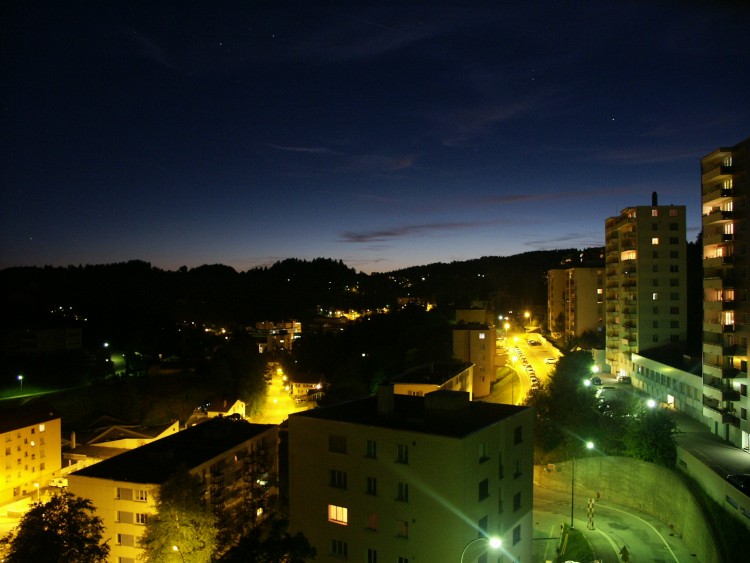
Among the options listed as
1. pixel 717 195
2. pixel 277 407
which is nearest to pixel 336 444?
pixel 717 195

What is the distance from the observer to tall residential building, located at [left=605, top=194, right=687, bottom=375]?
27.0 meters

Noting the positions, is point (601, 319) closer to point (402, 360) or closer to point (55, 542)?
point (402, 360)

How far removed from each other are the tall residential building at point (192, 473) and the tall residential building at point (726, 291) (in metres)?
13.9

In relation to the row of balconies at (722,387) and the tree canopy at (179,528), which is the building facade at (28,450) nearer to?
the tree canopy at (179,528)

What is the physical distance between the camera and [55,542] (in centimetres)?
1046

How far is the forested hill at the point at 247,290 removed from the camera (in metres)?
52.5

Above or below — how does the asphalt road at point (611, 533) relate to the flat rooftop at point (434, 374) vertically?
below

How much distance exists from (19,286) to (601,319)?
173 ft

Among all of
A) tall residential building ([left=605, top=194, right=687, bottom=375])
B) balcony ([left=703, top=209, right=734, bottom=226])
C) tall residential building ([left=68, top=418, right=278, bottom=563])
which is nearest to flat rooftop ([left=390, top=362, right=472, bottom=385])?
tall residential building ([left=68, top=418, right=278, bottom=563])

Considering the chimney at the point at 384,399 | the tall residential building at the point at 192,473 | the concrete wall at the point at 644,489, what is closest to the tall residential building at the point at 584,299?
the concrete wall at the point at 644,489

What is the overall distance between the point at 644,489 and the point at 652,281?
14111 mm

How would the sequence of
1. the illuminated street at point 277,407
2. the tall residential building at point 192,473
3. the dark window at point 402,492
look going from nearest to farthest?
the dark window at point 402,492 → the tall residential building at point 192,473 → the illuminated street at point 277,407

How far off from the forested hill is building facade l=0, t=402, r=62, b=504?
2178 cm

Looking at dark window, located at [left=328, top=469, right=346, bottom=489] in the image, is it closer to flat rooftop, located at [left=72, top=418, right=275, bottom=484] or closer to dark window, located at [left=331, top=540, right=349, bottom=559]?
dark window, located at [left=331, top=540, right=349, bottom=559]
